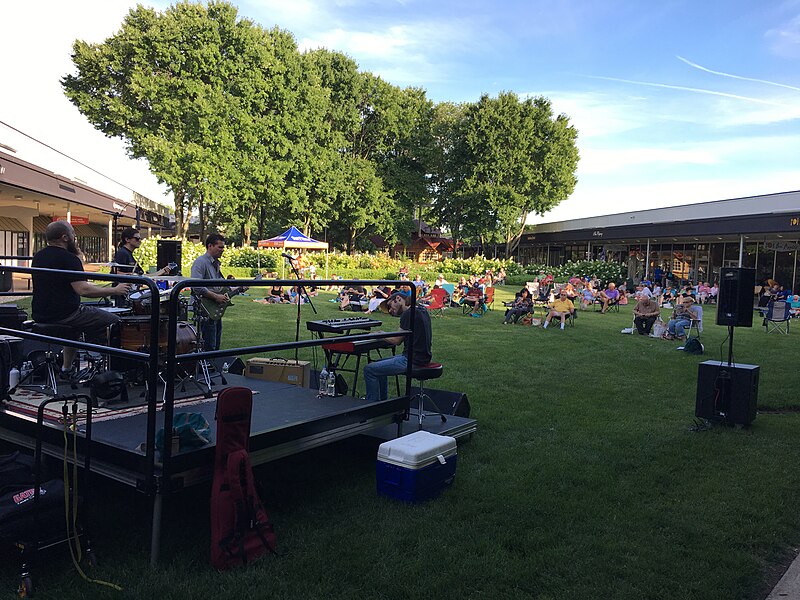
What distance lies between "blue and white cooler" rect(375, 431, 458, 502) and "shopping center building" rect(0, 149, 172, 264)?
1337cm

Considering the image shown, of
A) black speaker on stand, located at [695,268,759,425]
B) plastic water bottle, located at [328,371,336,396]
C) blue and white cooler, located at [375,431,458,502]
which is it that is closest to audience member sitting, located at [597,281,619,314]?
black speaker on stand, located at [695,268,759,425]

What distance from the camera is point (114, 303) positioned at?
24.3ft

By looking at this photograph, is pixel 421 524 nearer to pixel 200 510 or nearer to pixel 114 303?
pixel 200 510

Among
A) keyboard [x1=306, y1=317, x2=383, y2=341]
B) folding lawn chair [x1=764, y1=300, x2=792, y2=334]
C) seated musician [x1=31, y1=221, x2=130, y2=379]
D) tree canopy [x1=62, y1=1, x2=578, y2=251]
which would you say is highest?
tree canopy [x1=62, y1=1, x2=578, y2=251]

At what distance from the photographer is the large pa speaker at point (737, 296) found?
7320 mm

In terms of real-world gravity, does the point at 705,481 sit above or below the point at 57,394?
below

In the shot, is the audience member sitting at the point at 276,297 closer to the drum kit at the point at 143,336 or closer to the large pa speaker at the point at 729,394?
the drum kit at the point at 143,336

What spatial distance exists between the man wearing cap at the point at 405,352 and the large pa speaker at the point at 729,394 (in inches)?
133

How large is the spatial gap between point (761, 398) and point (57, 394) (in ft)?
27.8

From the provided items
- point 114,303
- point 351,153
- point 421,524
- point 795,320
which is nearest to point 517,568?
point 421,524

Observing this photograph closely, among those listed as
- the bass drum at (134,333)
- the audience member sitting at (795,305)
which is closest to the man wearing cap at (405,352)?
the bass drum at (134,333)

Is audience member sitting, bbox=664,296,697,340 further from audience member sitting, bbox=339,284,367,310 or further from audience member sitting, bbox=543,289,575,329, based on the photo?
audience member sitting, bbox=339,284,367,310

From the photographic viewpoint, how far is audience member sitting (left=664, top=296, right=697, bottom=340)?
46.5ft

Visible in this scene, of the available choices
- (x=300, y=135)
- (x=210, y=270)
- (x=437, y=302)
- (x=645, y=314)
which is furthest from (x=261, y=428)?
(x=300, y=135)
